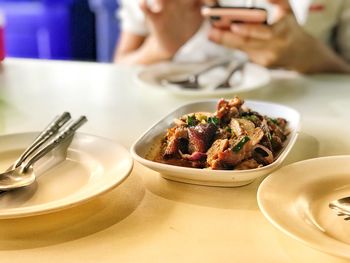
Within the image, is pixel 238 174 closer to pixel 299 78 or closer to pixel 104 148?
pixel 104 148

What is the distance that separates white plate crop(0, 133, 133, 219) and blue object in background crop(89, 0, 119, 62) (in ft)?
6.16

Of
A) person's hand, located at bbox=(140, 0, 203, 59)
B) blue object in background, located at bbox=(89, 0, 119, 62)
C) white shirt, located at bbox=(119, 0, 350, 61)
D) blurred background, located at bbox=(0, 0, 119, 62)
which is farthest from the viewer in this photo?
blurred background, located at bbox=(0, 0, 119, 62)

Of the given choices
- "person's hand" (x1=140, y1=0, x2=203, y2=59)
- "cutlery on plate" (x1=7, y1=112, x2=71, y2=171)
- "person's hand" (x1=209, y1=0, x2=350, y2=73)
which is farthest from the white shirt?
"cutlery on plate" (x1=7, y1=112, x2=71, y2=171)

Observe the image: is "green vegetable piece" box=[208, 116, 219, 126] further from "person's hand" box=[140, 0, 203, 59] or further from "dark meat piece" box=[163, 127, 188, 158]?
"person's hand" box=[140, 0, 203, 59]

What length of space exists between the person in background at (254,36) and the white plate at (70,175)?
66 cm

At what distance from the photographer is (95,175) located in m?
0.64

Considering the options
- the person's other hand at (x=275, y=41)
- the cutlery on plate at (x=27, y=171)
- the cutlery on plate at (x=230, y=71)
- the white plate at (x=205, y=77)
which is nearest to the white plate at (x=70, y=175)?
the cutlery on plate at (x=27, y=171)

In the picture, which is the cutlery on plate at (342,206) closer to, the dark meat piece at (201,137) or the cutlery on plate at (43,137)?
the dark meat piece at (201,137)

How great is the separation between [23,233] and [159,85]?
0.65 meters

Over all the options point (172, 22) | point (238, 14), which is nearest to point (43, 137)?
point (238, 14)

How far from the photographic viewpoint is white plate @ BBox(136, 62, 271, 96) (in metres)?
1.05

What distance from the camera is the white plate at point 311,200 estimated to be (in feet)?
1.58

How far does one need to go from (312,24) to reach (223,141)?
108 cm

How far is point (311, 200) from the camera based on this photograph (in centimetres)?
59
